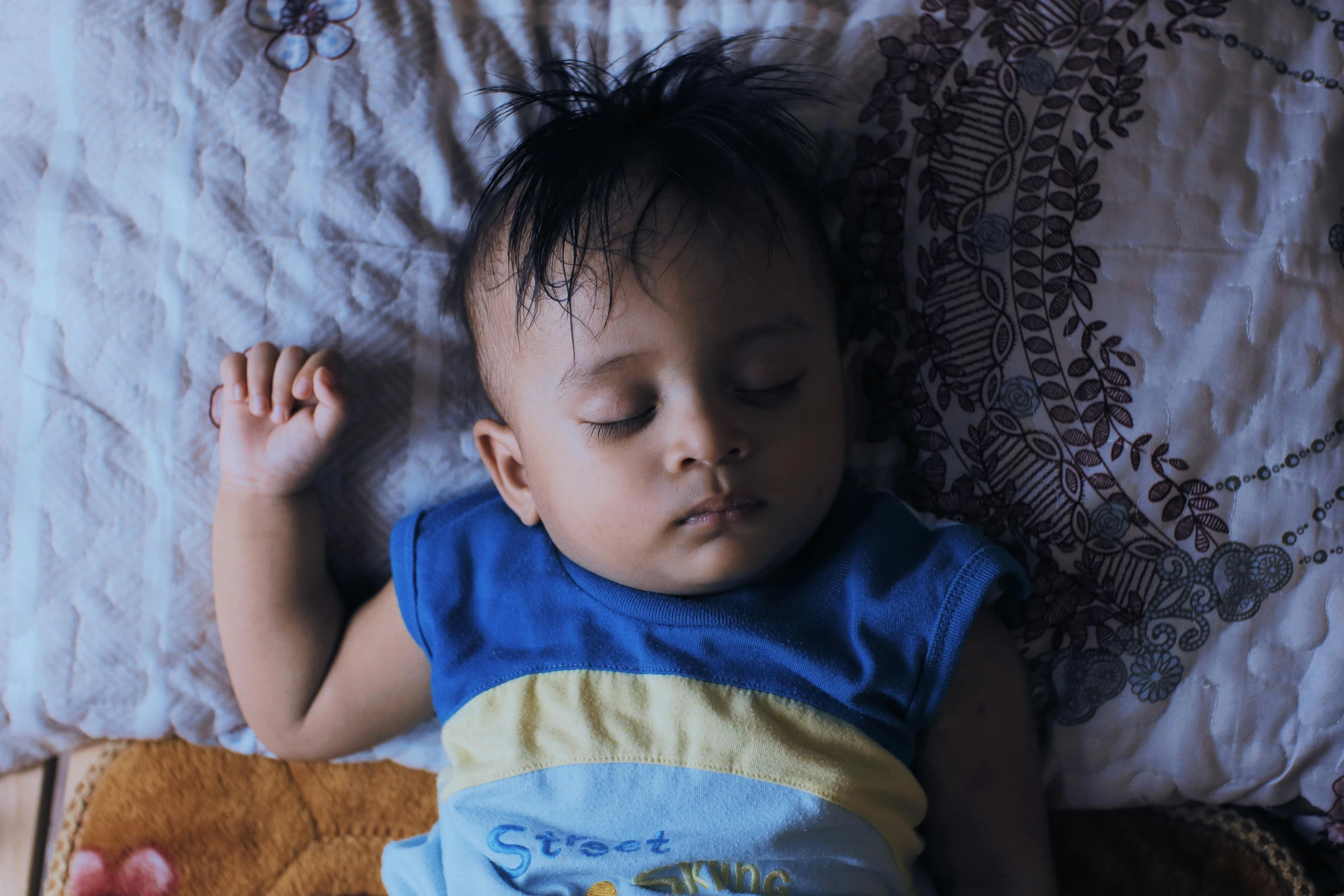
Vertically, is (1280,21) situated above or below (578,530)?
above

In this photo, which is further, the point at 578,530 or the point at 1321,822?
the point at 1321,822

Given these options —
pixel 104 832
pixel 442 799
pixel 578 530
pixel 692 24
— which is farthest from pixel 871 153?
pixel 104 832

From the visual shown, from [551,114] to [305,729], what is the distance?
2.14ft

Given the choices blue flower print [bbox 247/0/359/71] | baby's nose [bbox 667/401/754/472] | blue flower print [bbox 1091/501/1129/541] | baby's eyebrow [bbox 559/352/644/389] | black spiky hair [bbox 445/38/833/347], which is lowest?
blue flower print [bbox 1091/501/1129/541]

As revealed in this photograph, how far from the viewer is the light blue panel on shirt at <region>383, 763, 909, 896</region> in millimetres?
821

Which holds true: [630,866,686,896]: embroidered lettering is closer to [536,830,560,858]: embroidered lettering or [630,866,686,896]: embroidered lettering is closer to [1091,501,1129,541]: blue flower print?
[536,830,560,858]: embroidered lettering

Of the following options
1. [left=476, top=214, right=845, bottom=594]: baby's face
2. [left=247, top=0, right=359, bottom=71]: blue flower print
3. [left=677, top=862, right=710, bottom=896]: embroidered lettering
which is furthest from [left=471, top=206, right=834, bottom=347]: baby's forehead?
[left=677, top=862, right=710, bottom=896]: embroidered lettering

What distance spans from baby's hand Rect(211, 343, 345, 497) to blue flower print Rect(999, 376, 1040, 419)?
607 millimetres

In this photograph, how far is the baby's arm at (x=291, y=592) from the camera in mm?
941

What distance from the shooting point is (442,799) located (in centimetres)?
91

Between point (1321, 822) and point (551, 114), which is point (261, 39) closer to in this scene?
point (551, 114)

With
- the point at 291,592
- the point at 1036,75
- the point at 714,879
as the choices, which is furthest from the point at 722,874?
the point at 1036,75

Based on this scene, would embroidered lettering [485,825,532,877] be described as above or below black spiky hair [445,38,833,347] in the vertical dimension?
below

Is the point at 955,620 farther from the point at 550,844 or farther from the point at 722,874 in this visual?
the point at 550,844
